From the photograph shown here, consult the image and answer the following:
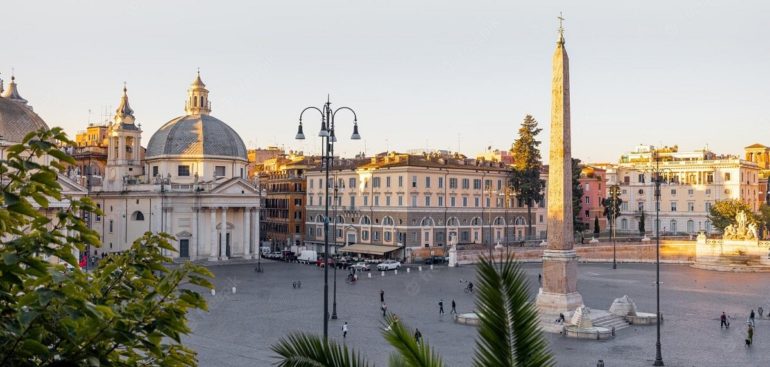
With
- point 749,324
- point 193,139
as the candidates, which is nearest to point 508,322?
point 749,324

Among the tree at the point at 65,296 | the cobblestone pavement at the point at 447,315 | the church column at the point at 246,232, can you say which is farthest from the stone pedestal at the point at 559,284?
the church column at the point at 246,232

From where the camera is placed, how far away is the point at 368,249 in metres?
58.7

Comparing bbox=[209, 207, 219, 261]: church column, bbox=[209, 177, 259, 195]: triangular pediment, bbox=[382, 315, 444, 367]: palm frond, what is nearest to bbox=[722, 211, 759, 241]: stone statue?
bbox=[209, 177, 259, 195]: triangular pediment

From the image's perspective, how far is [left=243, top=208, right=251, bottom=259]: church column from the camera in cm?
6031

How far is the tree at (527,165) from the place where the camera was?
64.5 metres

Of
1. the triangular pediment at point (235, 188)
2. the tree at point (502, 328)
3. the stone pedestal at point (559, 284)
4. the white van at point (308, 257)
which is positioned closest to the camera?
the tree at point (502, 328)

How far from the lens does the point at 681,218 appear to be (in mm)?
82875

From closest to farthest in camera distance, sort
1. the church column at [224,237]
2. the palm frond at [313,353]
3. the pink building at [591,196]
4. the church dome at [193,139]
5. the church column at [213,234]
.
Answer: the palm frond at [313,353]
the church column at [213,234]
the church column at [224,237]
the church dome at [193,139]
the pink building at [591,196]

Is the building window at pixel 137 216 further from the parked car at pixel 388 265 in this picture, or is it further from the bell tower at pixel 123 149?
the parked car at pixel 388 265

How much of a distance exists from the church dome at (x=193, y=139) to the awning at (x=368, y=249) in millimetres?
11516

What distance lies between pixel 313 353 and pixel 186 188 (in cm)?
5507

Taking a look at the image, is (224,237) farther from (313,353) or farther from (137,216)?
(313,353)

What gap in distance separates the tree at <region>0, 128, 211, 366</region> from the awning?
51142 millimetres

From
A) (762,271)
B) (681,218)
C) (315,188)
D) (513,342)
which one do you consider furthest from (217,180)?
(513,342)
